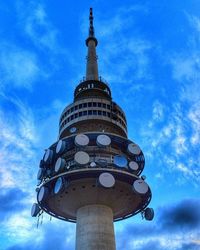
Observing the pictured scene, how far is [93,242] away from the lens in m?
36.3

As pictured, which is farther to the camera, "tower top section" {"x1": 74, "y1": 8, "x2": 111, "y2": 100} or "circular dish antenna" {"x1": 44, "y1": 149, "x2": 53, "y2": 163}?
"tower top section" {"x1": 74, "y1": 8, "x2": 111, "y2": 100}

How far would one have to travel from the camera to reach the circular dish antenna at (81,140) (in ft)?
132

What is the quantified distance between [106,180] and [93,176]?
2018 millimetres

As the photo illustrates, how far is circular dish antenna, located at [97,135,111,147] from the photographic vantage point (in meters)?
40.7

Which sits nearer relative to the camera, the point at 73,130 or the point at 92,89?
the point at 73,130

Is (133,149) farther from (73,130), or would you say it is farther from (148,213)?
(73,130)

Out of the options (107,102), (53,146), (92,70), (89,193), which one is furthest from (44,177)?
(92,70)

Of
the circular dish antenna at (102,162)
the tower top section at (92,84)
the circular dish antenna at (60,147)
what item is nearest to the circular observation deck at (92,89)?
the tower top section at (92,84)

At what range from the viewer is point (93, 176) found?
38.6 m

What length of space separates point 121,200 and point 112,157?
5.59m

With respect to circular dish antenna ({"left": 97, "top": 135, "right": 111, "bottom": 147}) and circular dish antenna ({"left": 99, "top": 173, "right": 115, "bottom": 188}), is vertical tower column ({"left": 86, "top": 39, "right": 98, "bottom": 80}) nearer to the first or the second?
circular dish antenna ({"left": 97, "top": 135, "right": 111, "bottom": 147})

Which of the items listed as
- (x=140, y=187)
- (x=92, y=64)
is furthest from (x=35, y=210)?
(x=92, y=64)

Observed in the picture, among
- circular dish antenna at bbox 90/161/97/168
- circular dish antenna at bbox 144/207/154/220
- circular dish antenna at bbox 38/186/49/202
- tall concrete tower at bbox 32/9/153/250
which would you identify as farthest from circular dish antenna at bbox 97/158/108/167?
circular dish antenna at bbox 144/207/154/220

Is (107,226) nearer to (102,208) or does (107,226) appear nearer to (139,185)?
(102,208)
